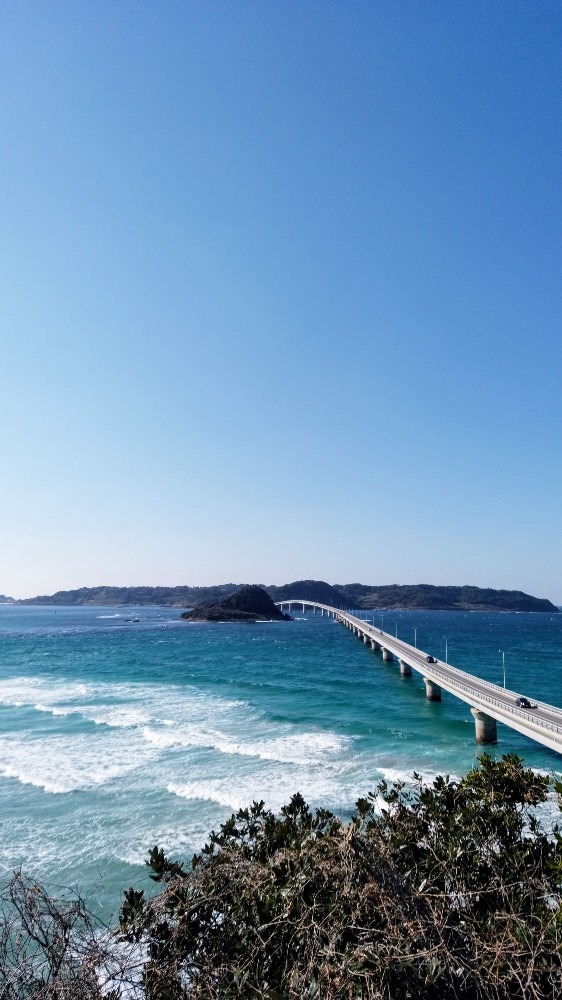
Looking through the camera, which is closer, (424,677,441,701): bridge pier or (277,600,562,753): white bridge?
(277,600,562,753): white bridge

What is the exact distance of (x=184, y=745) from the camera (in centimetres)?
2775

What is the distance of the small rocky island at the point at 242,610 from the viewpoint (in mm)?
142250

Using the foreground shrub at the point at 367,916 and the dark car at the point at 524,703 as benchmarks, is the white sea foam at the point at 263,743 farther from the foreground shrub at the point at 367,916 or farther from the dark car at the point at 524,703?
the foreground shrub at the point at 367,916

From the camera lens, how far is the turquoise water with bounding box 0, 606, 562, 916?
1759cm

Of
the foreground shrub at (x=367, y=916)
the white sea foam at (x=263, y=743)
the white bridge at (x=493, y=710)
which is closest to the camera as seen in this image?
the foreground shrub at (x=367, y=916)

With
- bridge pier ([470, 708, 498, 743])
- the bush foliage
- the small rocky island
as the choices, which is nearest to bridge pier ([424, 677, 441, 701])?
bridge pier ([470, 708, 498, 743])

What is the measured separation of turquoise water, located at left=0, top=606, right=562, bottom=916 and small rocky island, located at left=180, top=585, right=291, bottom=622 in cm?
7810

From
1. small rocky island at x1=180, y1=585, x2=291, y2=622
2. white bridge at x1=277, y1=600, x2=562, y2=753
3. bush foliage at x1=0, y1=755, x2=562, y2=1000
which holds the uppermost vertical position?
bush foliage at x1=0, y1=755, x2=562, y2=1000

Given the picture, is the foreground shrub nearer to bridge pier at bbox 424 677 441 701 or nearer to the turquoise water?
the turquoise water

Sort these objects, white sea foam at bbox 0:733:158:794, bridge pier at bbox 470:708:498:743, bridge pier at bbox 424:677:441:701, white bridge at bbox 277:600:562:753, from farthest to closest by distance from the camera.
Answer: bridge pier at bbox 424:677:441:701
bridge pier at bbox 470:708:498:743
white bridge at bbox 277:600:562:753
white sea foam at bbox 0:733:158:794

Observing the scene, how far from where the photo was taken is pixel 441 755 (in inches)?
1109

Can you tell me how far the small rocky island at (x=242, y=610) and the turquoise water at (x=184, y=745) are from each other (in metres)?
78.1

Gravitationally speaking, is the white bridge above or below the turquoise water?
above

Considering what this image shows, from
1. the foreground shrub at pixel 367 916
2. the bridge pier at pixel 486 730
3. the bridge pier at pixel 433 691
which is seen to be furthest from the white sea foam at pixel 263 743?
the foreground shrub at pixel 367 916
